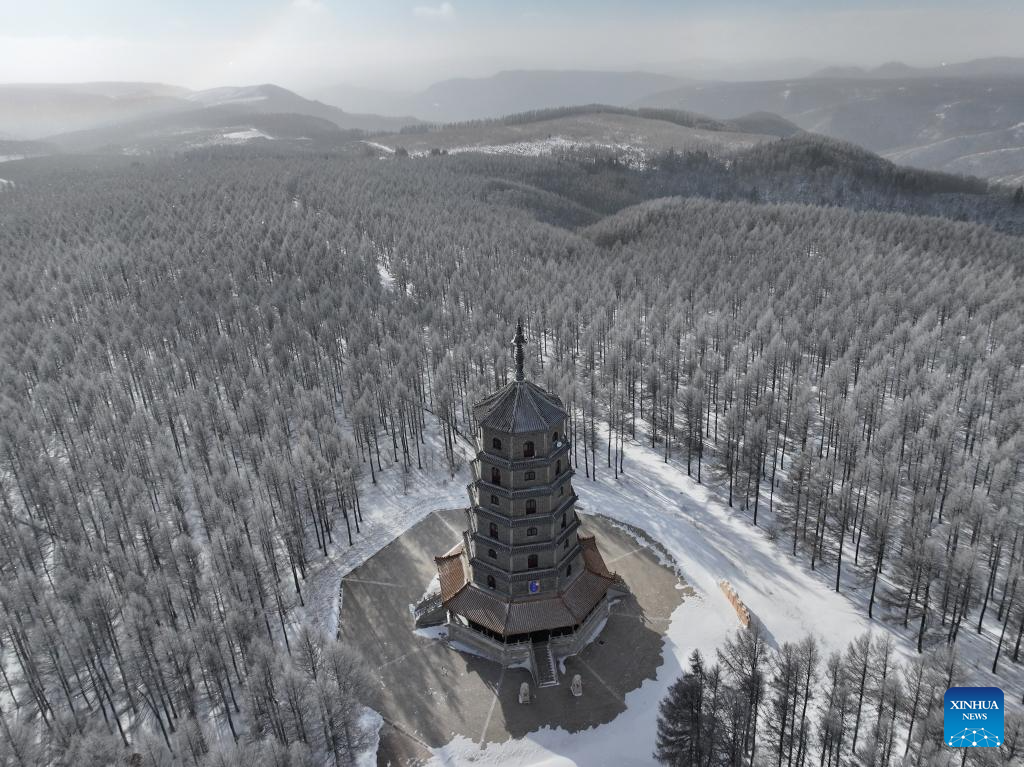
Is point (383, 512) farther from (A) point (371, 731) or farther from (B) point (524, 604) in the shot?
(A) point (371, 731)

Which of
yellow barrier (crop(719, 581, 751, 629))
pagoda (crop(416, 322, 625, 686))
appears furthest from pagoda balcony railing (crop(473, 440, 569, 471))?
yellow barrier (crop(719, 581, 751, 629))

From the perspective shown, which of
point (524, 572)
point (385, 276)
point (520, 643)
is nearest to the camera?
point (524, 572)

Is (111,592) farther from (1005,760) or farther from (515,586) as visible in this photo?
(1005,760)

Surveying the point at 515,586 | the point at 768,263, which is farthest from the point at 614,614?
the point at 768,263

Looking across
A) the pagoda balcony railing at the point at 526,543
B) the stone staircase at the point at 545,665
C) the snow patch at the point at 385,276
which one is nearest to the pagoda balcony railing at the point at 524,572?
the pagoda balcony railing at the point at 526,543

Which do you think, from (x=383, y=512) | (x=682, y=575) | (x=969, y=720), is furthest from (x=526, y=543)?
(x=969, y=720)

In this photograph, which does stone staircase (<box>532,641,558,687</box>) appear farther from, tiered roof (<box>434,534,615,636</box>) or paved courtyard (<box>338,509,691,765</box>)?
tiered roof (<box>434,534,615,636</box>)
